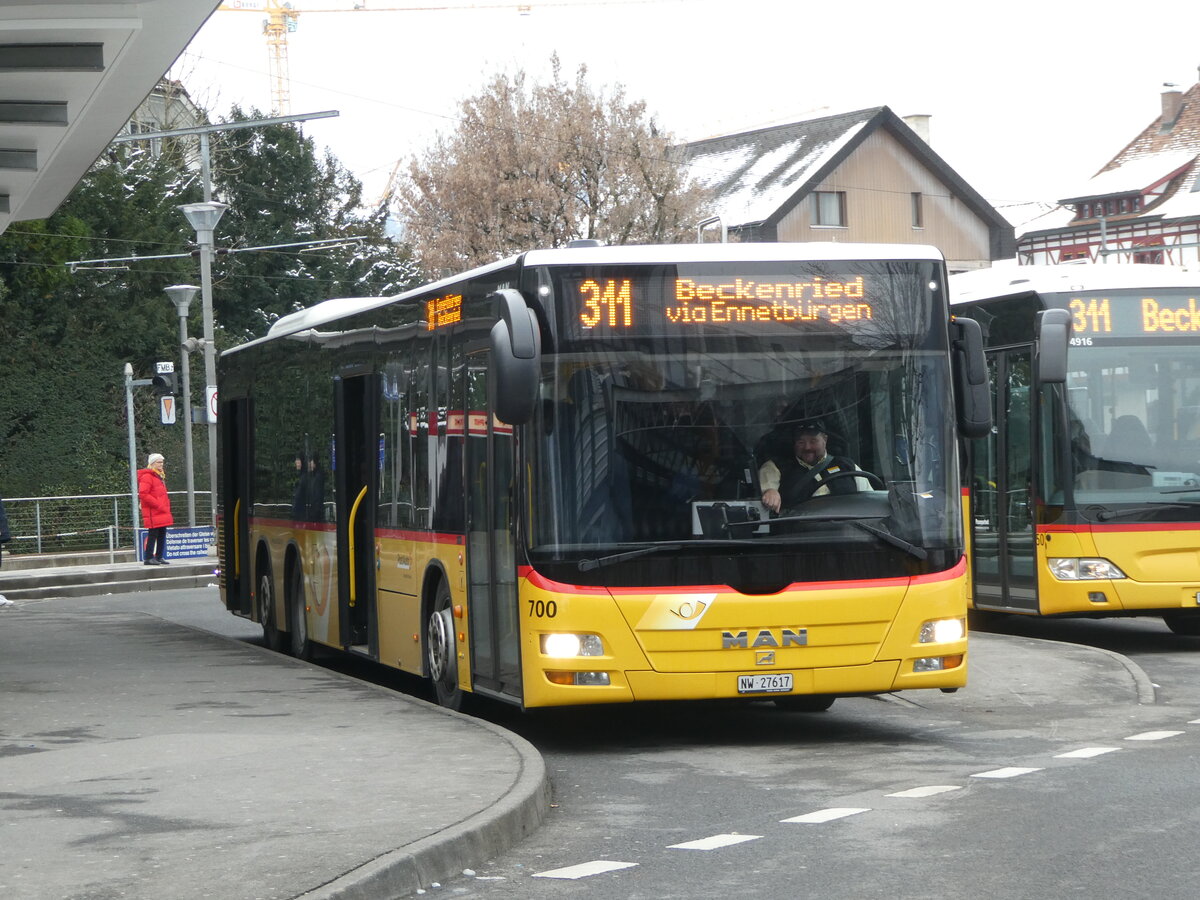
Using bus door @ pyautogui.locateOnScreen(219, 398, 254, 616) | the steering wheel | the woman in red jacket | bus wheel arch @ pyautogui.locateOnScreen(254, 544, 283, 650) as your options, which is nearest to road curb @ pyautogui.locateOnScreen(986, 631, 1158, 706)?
the steering wheel

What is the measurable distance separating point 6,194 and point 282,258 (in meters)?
39.4

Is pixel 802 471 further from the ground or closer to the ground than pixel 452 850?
further from the ground

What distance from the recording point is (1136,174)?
82.1 meters

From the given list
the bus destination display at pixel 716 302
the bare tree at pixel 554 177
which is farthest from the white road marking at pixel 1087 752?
the bare tree at pixel 554 177

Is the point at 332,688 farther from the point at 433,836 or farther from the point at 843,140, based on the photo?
the point at 843,140

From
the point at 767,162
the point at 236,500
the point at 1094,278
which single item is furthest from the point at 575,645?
the point at 767,162

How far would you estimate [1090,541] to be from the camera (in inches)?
627

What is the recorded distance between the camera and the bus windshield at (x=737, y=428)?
1065cm

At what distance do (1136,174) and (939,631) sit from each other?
74742 mm

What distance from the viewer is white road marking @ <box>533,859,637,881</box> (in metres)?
7.48

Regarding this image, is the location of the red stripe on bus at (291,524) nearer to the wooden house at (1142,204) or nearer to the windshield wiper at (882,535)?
the windshield wiper at (882,535)

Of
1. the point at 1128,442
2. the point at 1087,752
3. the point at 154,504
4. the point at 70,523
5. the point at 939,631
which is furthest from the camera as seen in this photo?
the point at 70,523

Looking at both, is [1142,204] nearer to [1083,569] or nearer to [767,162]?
[767,162]


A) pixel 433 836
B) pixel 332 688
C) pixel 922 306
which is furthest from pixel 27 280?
pixel 433 836
